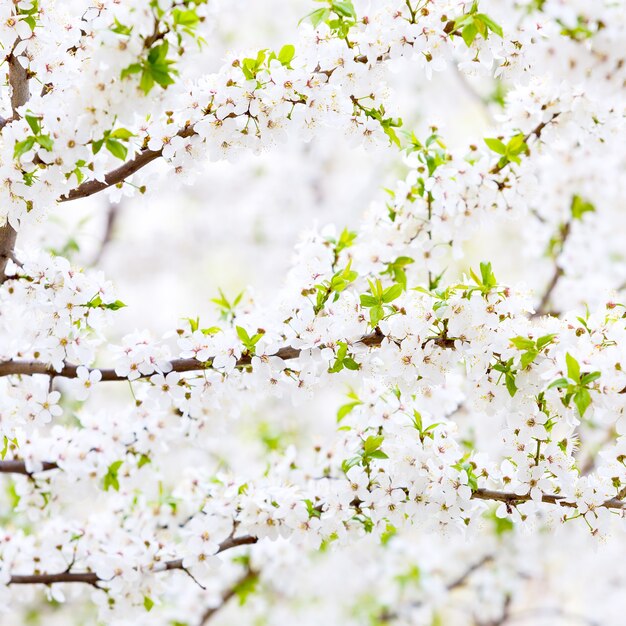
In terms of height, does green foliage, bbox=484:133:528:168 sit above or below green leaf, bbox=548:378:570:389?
above

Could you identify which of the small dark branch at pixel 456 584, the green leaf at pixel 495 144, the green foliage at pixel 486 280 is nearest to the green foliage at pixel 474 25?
the green leaf at pixel 495 144

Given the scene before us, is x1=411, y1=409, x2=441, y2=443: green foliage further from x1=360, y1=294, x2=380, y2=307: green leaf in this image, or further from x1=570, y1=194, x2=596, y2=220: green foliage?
x1=570, y1=194, x2=596, y2=220: green foliage

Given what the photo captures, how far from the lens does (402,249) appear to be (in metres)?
2.77

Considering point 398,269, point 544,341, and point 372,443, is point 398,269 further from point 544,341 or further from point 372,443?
point 544,341

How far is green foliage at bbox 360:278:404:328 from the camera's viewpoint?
217cm

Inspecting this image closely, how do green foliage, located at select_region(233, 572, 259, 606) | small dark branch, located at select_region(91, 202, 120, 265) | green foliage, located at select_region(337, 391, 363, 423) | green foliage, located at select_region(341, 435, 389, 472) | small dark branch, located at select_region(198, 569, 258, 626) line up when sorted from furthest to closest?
small dark branch, located at select_region(91, 202, 120, 265)
small dark branch, located at select_region(198, 569, 258, 626)
green foliage, located at select_region(233, 572, 259, 606)
green foliage, located at select_region(337, 391, 363, 423)
green foliage, located at select_region(341, 435, 389, 472)

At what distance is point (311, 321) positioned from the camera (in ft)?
7.44

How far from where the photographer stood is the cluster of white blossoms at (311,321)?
1.95 m

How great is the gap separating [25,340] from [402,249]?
137 centimetres

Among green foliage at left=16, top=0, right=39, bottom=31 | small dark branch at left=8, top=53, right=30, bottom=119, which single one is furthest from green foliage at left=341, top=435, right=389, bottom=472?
green foliage at left=16, top=0, right=39, bottom=31

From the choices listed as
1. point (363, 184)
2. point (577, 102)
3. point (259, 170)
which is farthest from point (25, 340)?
point (363, 184)

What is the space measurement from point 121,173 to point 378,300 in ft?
2.89

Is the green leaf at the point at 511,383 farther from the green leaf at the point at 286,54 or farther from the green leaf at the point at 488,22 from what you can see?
the green leaf at the point at 286,54

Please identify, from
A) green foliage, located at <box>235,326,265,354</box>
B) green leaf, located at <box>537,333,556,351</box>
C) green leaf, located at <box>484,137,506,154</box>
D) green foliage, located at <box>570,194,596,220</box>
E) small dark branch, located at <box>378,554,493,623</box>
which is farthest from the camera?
small dark branch, located at <box>378,554,493,623</box>
